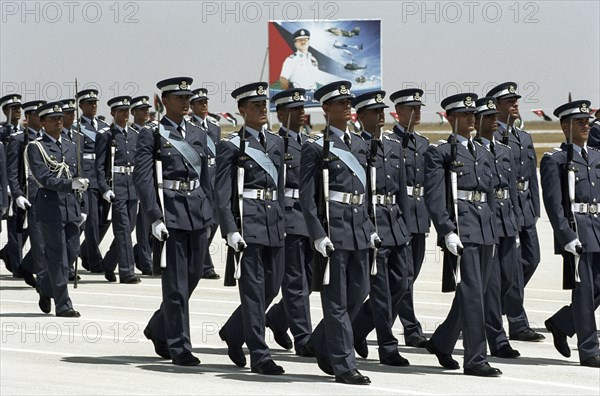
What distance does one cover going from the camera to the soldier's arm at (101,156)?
55.8ft

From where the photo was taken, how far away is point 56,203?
45.3ft

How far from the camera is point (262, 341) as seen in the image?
10.3 m

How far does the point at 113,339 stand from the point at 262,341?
2366mm

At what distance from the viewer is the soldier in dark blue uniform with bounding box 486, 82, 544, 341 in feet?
41.3


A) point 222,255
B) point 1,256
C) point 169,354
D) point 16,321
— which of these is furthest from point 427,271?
point 169,354

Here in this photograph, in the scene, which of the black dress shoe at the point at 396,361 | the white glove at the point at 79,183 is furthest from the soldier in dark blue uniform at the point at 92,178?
the black dress shoe at the point at 396,361

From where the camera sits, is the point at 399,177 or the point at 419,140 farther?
the point at 419,140

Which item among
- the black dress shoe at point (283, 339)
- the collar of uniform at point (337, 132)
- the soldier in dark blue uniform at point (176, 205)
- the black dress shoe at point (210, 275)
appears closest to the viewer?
the collar of uniform at point (337, 132)

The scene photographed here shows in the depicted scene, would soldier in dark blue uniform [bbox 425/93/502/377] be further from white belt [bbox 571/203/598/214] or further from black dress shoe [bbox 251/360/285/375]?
black dress shoe [bbox 251/360/285/375]

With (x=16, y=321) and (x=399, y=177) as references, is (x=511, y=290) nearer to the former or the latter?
(x=399, y=177)

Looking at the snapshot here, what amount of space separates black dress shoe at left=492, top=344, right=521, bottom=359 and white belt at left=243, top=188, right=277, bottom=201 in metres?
2.28

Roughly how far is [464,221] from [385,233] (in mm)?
897

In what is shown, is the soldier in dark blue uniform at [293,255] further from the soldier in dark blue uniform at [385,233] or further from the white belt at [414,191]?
the white belt at [414,191]

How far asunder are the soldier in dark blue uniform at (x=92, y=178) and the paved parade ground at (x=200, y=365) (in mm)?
2308
